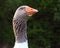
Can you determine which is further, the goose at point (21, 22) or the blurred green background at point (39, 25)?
the blurred green background at point (39, 25)

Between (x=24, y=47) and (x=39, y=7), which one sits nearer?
(x=24, y=47)

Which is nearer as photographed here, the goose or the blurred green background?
the goose

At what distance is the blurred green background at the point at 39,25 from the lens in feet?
22.3

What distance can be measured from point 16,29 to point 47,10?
3.70 m

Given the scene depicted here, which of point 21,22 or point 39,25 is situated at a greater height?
point 21,22

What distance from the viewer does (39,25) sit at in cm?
705

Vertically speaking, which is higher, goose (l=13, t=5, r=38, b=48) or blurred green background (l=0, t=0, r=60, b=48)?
goose (l=13, t=5, r=38, b=48)

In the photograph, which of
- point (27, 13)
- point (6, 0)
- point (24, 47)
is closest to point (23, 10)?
point (27, 13)

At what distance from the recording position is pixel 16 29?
11.3ft

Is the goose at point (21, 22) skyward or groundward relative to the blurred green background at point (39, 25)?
skyward

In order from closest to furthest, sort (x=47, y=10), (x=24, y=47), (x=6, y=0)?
(x=24, y=47) → (x=6, y=0) → (x=47, y=10)

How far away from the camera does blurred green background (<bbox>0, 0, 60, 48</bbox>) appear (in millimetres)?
6801

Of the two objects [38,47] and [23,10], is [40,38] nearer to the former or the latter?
[38,47]

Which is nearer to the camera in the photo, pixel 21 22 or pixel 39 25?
pixel 21 22
